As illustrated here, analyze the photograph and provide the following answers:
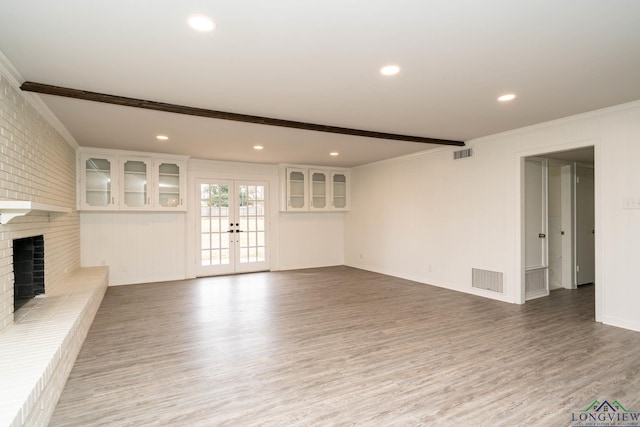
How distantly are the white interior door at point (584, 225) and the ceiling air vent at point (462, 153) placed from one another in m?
2.11

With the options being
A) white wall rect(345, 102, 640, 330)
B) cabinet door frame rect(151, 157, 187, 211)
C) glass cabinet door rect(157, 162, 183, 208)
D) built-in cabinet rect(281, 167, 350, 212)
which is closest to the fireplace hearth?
cabinet door frame rect(151, 157, 187, 211)

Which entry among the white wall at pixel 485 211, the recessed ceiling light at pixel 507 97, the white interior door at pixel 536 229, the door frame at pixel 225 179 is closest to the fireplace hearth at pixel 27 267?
the door frame at pixel 225 179

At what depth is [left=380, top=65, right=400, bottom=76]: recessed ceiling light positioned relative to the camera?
2773 mm

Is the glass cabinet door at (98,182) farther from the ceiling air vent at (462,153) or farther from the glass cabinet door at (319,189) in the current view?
the ceiling air vent at (462,153)

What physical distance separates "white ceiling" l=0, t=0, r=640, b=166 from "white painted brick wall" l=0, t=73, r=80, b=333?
28cm

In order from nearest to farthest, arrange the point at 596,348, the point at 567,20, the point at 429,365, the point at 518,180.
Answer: the point at 567,20
the point at 429,365
the point at 596,348
the point at 518,180

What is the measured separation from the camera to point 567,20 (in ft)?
6.97

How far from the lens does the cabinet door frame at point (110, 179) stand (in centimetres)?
586

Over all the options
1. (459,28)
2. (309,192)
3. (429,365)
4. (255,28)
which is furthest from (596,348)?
(309,192)

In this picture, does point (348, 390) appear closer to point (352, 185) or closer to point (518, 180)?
point (518, 180)

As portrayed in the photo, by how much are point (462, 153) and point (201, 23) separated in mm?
4660

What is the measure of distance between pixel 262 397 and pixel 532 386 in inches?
77.7

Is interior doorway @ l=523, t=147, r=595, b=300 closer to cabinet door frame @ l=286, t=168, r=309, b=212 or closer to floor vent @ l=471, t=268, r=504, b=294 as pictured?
floor vent @ l=471, t=268, r=504, b=294

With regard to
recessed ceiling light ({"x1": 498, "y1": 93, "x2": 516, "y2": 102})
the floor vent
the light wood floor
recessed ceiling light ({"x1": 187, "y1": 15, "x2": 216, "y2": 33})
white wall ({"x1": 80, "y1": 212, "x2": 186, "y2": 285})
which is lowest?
the light wood floor
